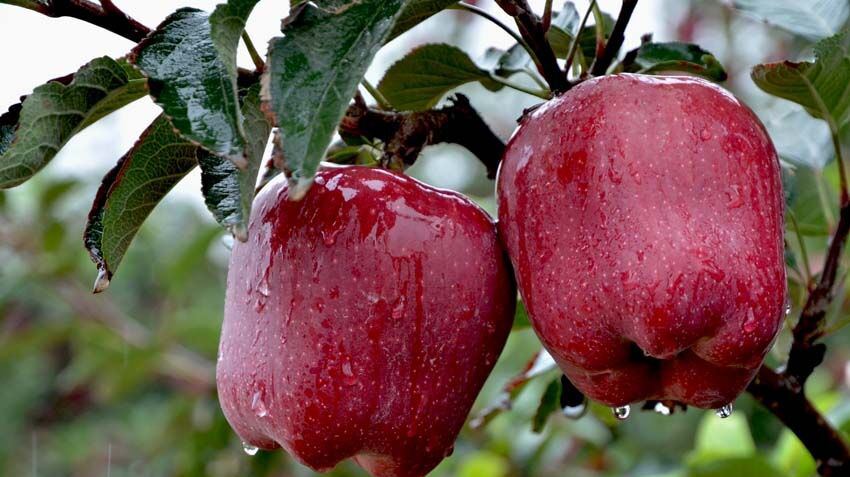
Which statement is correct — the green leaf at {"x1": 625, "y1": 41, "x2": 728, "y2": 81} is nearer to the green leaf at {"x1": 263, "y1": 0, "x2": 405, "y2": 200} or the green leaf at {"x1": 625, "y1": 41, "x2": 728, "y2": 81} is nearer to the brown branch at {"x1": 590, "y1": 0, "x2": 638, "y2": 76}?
the brown branch at {"x1": 590, "y1": 0, "x2": 638, "y2": 76}

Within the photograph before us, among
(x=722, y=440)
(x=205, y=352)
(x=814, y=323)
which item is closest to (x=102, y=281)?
(x=814, y=323)

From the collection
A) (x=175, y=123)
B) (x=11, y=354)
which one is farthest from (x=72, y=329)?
(x=175, y=123)

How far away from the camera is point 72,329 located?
216cm

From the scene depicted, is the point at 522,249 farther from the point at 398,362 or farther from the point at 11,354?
the point at 11,354

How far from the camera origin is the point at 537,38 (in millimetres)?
649

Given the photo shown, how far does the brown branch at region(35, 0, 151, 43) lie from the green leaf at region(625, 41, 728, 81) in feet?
1.29

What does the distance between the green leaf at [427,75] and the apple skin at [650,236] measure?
0.17 m

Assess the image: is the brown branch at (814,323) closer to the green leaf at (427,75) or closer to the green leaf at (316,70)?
the green leaf at (427,75)

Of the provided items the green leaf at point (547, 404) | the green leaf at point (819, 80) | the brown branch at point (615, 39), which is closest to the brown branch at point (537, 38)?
the brown branch at point (615, 39)

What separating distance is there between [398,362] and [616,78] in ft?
0.79

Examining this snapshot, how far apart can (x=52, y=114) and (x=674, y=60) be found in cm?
48

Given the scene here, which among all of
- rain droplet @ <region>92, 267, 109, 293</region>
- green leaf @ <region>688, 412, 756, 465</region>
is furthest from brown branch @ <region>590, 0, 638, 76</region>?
green leaf @ <region>688, 412, 756, 465</region>

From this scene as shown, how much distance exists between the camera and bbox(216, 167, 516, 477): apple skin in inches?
23.5

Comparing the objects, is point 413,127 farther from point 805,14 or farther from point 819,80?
point 805,14
